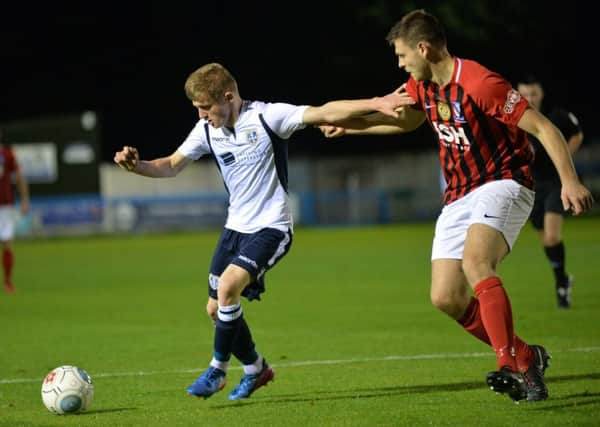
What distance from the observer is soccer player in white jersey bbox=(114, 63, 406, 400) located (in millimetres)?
7043

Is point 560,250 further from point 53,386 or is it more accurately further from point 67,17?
point 67,17

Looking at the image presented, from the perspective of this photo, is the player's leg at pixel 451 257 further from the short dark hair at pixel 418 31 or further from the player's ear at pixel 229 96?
the player's ear at pixel 229 96

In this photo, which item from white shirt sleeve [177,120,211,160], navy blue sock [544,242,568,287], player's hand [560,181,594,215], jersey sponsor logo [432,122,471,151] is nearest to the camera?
player's hand [560,181,594,215]

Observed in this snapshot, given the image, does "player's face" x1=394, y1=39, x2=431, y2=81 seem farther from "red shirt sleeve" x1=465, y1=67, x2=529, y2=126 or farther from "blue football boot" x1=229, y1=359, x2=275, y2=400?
"blue football boot" x1=229, y1=359, x2=275, y2=400

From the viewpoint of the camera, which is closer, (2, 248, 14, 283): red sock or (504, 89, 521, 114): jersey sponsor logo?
(504, 89, 521, 114): jersey sponsor logo

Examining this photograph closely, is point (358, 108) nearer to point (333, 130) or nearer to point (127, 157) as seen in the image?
point (333, 130)

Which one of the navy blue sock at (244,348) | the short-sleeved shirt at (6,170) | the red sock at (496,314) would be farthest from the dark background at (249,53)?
the red sock at (496,314)

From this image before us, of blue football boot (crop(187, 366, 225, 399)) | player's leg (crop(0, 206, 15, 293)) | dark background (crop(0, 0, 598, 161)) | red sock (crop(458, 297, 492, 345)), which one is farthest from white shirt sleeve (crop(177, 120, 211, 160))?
dark background (crop(0, 0, 598, 161))

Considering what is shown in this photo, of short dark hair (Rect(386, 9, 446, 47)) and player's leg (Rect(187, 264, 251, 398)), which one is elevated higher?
short dark hair (Rect(386, 9, 446, 47))

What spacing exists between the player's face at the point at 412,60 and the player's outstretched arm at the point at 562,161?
0.68 m

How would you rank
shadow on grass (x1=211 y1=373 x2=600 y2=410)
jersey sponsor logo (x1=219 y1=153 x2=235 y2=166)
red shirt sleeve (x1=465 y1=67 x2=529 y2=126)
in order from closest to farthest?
red shirt sleeve (x1=465 y1=67 x2=529 y2=126) → shadow on grass (x1=211 y1=373 x2=600 y2=410) → jersey sponsor logo (x1=219 y1=153 x2=235 y2=166)

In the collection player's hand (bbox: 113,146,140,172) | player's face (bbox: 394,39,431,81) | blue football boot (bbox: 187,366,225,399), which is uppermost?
player's face (bbox: 394,39,431,81)

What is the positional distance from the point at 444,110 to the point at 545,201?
18.1ft

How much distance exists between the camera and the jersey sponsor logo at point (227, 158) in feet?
24.0
